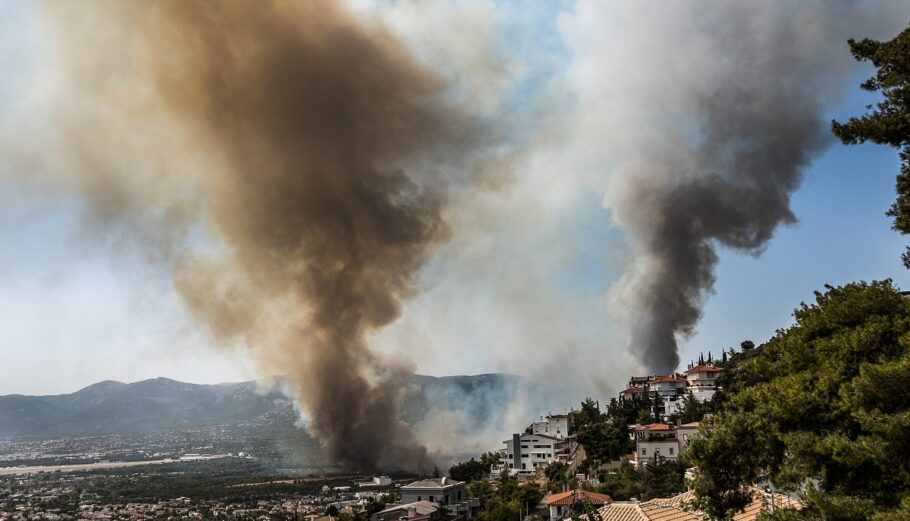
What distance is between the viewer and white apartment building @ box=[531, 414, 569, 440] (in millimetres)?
62125

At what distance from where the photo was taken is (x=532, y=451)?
193 ft

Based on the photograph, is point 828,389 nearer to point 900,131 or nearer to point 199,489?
point 900,131

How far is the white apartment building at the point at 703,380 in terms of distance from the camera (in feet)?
180

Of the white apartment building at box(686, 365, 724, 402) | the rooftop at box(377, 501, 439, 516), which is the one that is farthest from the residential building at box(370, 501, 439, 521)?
the white apartment building at box(686, 365, 724, 402)

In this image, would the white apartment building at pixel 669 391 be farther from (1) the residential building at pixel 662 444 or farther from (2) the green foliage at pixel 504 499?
(2) the green foliage at pixel 504 499

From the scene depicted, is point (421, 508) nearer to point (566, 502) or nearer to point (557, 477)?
point (566, 502)

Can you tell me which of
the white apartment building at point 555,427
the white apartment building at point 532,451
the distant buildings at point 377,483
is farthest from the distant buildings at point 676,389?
the distant buildings at point 377,483

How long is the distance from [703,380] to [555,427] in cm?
1473

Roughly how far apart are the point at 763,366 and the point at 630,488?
23.7 metres

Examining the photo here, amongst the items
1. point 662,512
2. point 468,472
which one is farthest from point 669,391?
point 662,512

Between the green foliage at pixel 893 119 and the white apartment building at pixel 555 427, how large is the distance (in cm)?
5363

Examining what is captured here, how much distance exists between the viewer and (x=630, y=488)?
3494cm

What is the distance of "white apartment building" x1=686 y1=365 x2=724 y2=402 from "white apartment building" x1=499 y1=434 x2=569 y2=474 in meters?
12.2

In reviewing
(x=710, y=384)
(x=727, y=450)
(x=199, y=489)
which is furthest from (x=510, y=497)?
(x=199, y=489)
